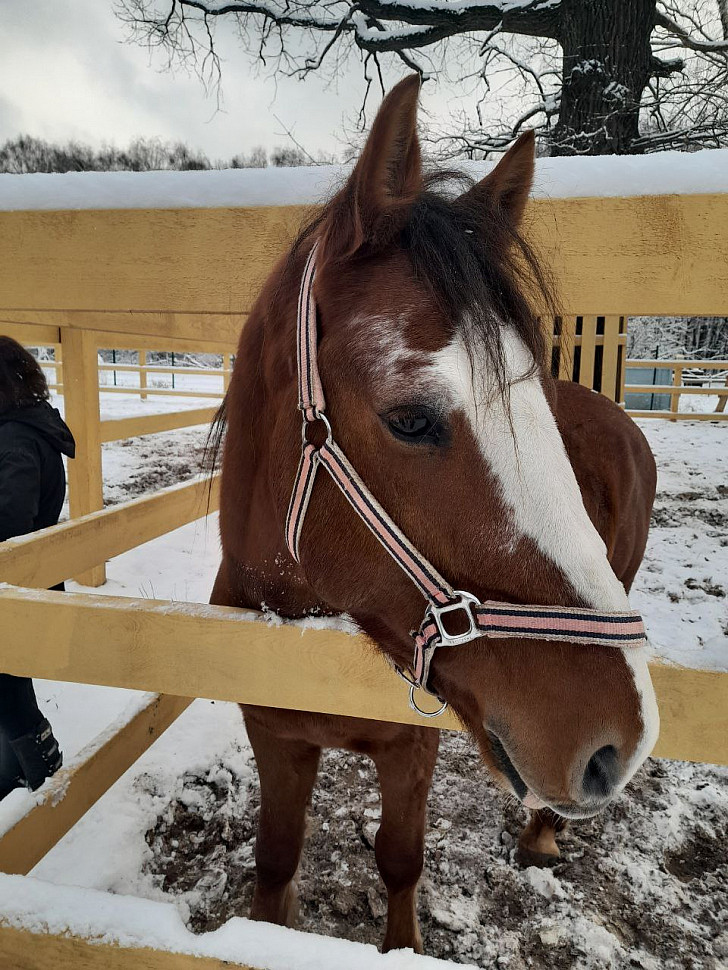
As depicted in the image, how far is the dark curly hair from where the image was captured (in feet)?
7.57

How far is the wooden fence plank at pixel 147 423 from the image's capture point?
4523mm

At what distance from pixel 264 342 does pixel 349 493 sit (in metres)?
0.48

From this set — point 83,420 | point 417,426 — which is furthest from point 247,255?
point 83,420

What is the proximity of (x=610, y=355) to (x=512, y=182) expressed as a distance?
4.22 m

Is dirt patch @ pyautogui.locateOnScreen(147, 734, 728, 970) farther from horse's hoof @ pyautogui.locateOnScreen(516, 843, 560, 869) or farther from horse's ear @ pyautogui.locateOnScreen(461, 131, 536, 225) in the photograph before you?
horse's ear @ pyautogui.locateOnScreen(461, 131, 536, 225)

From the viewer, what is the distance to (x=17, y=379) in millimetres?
2338

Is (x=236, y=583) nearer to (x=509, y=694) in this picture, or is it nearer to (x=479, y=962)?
(x=509, y=694)

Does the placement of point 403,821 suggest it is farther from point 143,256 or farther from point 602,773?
point 143,256

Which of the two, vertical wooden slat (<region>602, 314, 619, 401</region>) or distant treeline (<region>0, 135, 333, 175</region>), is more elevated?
distant treeline (<region>0, 135, 333, 175</region>)

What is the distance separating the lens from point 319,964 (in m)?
0.90

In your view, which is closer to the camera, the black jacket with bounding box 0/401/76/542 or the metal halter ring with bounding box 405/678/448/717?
the metal halter ring with bounding box 405/678/448/717

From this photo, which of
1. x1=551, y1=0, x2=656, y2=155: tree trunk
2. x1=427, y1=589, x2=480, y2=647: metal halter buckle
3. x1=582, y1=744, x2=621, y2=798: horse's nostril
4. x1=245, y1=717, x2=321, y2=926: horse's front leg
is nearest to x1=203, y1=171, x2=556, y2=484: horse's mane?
x1=427, y1=589, x2=480, y2=647: metal halter buckle

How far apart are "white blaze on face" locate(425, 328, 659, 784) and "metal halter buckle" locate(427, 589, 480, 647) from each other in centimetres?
14

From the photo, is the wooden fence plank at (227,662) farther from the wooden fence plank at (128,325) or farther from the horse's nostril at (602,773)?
the wooden fence plank at (128,325)
